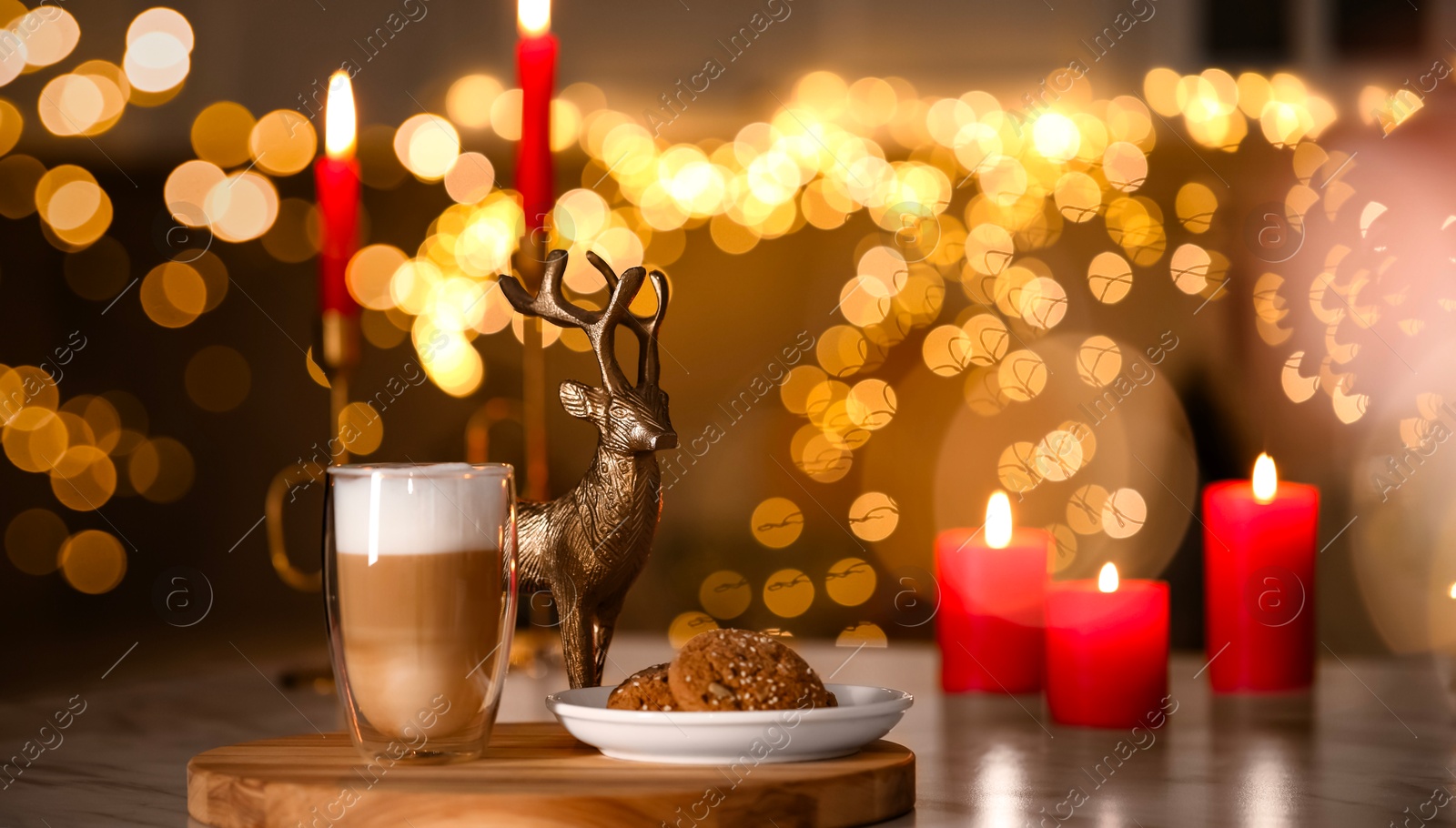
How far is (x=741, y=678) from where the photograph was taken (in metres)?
0.57

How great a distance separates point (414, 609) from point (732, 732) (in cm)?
14

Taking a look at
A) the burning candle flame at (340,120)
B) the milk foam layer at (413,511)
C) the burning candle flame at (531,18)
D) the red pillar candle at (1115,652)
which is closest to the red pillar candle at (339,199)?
the burning candle flame at (340,120)

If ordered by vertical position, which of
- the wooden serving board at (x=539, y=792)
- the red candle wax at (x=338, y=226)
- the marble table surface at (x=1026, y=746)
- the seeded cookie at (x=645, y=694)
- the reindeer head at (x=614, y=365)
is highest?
the red candle wax at (x=338, y=226)

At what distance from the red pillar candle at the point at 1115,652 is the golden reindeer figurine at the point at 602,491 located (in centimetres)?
27

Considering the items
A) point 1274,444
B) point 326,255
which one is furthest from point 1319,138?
point 326,255

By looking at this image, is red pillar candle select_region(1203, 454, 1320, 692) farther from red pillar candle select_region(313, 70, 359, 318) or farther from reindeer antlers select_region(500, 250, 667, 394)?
red pillar candle select_region(313, 70, 359, 318)

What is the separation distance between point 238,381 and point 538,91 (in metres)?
1.13

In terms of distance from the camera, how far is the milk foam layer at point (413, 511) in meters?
0.57

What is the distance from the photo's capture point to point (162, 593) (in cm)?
180

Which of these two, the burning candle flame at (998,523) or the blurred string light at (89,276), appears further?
the blurred string light at (89,276)

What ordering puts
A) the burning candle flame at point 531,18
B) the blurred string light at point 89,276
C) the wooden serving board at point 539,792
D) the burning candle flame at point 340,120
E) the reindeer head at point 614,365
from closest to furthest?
the wooden serving board at point 539,792
the reindeer head at point 614,365
the burning candle flame at point 531,18
the burning candle flame at point 340,120
the blurred string light at point 89,276

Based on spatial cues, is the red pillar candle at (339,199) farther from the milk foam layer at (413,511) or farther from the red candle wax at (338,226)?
the milk foam layer at (413,511)

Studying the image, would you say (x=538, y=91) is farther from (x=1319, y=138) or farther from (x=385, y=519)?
(x=1319, y=138)

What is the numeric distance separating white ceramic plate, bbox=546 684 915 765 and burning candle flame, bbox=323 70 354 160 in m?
0.49
